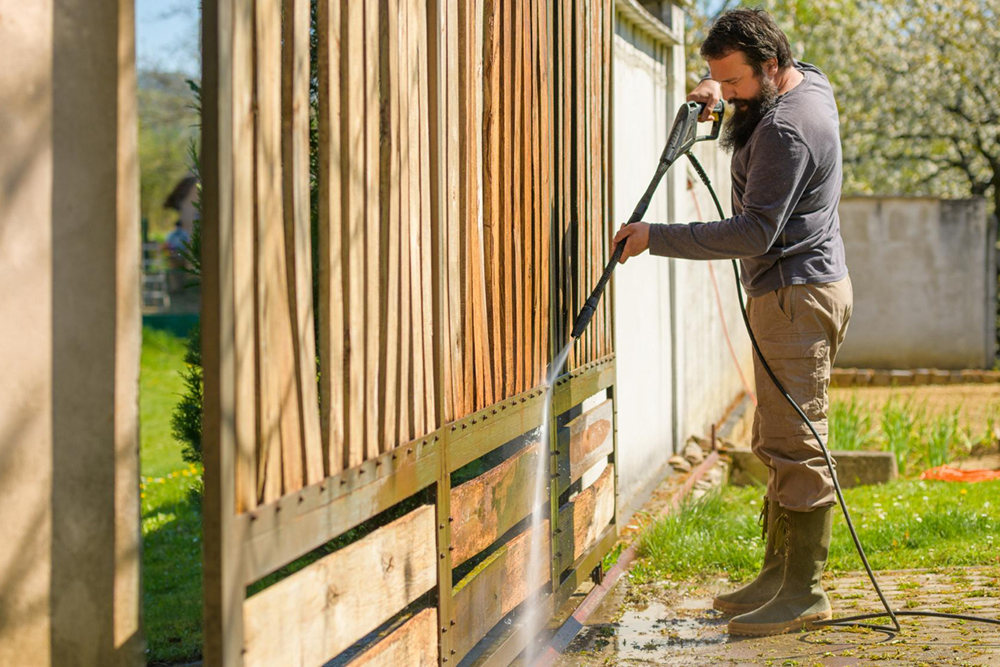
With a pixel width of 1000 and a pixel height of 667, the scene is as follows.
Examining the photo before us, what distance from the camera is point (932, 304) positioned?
45.7ft

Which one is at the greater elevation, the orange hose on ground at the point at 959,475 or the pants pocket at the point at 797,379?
the pants pocket at the point at 797,379

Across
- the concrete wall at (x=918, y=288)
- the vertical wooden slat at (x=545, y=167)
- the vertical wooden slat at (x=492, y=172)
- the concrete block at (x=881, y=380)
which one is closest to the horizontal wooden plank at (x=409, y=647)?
the vertical wooden slat at (x=492, y=172)

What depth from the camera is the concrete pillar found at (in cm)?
183

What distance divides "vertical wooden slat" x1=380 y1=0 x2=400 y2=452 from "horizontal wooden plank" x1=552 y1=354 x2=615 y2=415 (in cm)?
128

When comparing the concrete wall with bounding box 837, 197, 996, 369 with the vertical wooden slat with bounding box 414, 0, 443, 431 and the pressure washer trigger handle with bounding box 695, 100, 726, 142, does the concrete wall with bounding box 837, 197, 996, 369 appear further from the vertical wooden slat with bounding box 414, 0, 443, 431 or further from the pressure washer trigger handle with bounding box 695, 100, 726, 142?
the vertical wooden slat with bounding box 414, 0, 443, 431

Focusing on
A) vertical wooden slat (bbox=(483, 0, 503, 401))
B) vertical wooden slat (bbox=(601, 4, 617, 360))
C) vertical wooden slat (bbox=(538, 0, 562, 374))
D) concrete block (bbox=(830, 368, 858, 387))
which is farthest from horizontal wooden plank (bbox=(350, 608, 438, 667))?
concrete block (bbox=(830, 368, 858, 387))

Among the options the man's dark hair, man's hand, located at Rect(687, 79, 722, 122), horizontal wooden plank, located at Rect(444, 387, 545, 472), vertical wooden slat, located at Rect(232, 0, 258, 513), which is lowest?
horizontal wooden plank, located at Rect(444, 387, 545, 472)

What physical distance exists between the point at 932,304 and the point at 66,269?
13439mm

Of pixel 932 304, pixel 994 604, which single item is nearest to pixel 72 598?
pixel 994 604

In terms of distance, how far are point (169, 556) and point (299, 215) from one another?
3.87m

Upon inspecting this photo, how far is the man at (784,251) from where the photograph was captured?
358 centimetres

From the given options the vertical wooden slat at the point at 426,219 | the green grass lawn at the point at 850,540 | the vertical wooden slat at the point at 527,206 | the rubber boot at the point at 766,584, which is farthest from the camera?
the green grass lawn at the point at 850,540

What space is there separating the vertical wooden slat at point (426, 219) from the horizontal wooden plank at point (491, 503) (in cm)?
32

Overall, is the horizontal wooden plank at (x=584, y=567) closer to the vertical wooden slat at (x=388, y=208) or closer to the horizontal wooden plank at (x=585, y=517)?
the horizontal wooden plank at (x=585, y=517)
